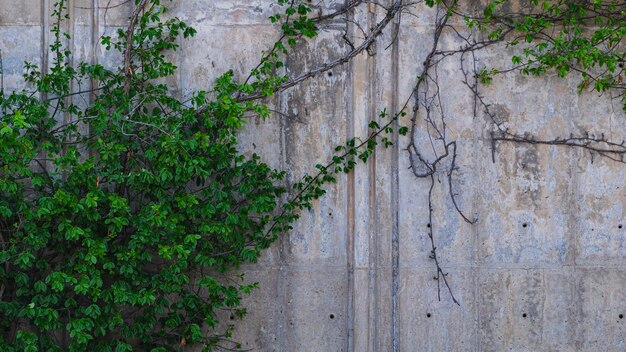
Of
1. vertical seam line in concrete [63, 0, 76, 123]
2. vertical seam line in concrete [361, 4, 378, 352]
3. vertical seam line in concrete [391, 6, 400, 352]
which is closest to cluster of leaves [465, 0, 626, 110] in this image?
vertical seam line in concrete [391, 6, 400, 352]

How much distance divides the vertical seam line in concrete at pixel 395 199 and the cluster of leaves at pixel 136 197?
0.36 feet

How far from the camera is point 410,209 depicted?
5.94m

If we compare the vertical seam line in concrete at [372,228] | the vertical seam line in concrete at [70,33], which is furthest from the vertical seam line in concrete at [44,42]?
the vertical seam line in concrete at [372,228]

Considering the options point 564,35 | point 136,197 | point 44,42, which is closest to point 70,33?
point 44,42

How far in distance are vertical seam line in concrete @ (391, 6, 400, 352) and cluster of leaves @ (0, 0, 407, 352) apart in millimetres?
110

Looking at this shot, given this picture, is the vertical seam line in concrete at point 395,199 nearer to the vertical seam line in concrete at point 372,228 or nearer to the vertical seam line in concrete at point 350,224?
the vertical seam line in concrete at point 372,228

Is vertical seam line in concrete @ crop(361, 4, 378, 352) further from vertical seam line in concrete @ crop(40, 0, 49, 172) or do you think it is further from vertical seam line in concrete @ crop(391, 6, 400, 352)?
vertical seam line in concrete @ crop(40, 0, 49, 172)

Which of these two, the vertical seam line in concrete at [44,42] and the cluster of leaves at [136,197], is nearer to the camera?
the cluster of leaves at [136,197]

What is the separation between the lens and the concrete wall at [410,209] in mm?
5902

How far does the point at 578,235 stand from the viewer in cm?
594

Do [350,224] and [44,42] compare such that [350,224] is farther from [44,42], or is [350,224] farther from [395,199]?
[44,42]

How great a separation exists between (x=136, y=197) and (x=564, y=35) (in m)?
2.87

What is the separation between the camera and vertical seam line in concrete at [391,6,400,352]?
588 cm

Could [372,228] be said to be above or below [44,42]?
below
